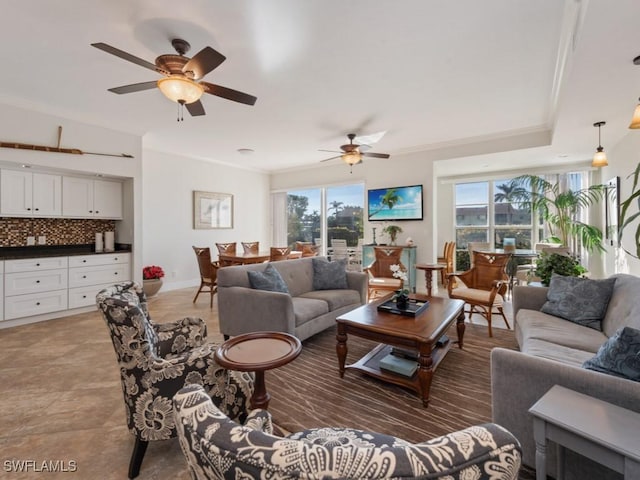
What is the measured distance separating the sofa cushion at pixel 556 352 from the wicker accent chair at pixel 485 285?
1362 mm

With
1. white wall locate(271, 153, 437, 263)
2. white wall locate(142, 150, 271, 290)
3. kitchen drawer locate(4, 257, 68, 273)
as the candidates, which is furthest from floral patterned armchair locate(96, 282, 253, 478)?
white wall locate(271, 153, 437, 263)

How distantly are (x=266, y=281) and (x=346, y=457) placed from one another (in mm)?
2657

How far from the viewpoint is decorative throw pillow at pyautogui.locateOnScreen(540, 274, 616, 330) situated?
2390 mm

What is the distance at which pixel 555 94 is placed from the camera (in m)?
3.42

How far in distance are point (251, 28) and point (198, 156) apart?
14.7ft

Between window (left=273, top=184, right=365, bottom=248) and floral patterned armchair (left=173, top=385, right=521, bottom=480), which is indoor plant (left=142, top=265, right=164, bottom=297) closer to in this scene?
window (left=273, top=184, right=365, bottom=248)

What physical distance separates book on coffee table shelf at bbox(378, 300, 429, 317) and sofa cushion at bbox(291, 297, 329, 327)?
648 millimetres

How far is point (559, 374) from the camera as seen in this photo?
137 centimetres

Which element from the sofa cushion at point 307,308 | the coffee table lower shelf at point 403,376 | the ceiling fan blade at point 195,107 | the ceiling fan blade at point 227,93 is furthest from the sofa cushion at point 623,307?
the ceiling fan blade at point 195,107

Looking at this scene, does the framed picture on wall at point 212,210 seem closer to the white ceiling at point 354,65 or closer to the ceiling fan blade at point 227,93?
the white ceiling at point 354,65

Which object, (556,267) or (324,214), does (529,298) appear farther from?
(324,214)

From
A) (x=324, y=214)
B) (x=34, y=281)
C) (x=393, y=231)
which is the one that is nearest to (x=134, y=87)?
(x=34, y=281)

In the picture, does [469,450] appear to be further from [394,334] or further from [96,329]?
[96,329]

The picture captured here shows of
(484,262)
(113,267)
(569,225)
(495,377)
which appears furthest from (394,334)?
(569,225)
